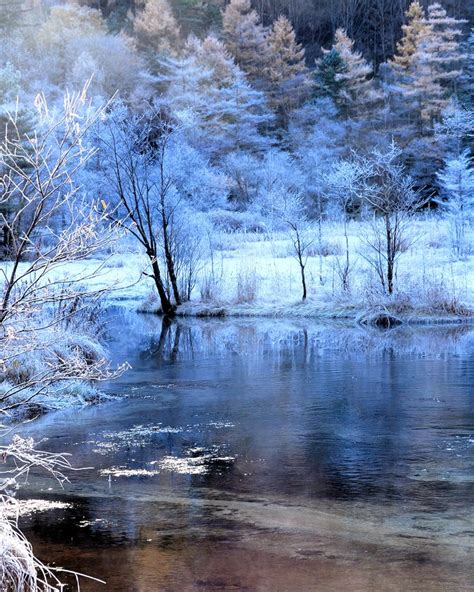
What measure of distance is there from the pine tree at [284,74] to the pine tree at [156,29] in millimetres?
6741

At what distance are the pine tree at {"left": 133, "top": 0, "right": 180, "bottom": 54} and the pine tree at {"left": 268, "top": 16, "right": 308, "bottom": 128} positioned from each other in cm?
674

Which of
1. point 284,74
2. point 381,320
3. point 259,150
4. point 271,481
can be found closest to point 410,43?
point 284,74

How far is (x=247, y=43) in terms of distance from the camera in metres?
58.2

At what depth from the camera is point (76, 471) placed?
9.20 metres

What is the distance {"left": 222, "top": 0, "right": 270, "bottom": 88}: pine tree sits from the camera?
57562 mm

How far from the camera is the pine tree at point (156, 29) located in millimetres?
59438

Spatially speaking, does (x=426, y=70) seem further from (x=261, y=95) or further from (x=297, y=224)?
(x=297, y=224)

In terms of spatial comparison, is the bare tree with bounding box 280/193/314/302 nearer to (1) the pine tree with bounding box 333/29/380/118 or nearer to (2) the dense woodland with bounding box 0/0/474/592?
(2) the dense woodland with bounding box 0/0/474/592

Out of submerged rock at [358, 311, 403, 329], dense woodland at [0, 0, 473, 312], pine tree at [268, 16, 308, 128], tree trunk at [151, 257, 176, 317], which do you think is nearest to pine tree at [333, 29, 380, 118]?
dense woodland at [0, 0, 473, 312]

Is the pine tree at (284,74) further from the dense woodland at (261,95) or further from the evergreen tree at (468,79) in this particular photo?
the evergreen tree at (468,79)

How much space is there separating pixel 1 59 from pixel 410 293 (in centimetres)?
3935

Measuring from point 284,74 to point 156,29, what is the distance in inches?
364

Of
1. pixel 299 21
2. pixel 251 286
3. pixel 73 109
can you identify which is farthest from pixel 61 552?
pixel 299 21

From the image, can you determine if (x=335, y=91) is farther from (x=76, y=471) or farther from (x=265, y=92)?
(x=76, y=471)
